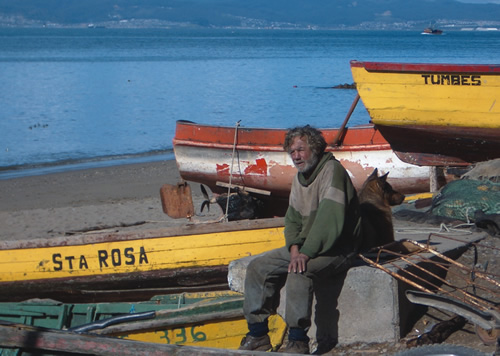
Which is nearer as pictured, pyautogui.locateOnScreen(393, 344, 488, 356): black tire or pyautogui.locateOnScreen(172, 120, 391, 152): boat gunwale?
pyautogui.locateOnScreen(393, 344, 488, 356): black tire

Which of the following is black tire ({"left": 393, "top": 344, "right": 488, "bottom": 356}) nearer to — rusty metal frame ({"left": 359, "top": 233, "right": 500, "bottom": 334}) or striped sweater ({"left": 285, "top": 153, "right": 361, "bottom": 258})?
rusty metal frame ({"left": 359, "top": 233, "right": 500, "bottom": 334})

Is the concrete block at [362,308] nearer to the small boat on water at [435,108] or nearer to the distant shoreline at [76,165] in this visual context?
the small boat on water at [435,108]

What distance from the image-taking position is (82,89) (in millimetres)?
40562

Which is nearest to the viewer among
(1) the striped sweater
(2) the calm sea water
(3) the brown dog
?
(1) the striped sweater

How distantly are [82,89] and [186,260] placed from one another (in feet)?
115

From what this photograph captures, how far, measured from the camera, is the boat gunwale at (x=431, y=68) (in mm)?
9016

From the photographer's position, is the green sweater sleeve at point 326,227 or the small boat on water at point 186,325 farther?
the small boat on water at point 186,325

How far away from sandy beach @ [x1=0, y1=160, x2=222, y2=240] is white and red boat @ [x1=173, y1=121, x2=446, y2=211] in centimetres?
86

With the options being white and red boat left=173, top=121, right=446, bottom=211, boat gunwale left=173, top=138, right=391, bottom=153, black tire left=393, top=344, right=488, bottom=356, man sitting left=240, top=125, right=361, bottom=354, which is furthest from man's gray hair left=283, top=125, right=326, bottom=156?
boat gunwale left=173, top=138, right=391, bottom=153

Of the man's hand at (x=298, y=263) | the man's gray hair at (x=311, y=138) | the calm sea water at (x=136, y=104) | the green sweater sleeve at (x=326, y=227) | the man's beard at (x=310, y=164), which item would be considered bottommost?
the man's hand at (x=298, y=263)

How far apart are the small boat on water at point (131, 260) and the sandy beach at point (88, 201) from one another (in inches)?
59.6

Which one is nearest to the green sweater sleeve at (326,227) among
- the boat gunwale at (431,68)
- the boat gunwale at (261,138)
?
the boat gunwale at (431,68)

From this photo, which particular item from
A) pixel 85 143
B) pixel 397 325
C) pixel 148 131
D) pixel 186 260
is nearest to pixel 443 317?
Result: pixel 397 325

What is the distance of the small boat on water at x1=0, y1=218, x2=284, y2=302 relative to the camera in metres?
7.10
